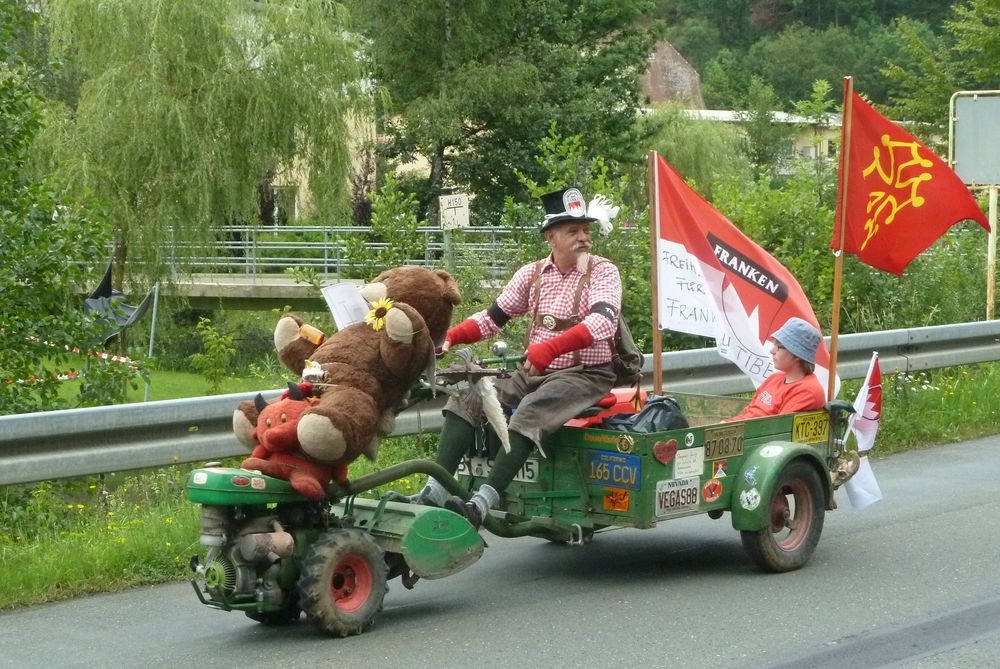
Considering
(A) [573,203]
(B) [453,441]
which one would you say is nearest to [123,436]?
(B) [453,441]

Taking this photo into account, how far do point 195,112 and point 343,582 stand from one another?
2354cm

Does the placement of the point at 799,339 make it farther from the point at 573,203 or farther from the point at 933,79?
the point at 933,79

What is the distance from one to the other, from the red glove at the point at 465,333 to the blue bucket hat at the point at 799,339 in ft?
5.14

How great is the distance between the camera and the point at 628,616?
6152mm

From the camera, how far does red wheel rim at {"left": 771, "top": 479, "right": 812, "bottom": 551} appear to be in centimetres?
714

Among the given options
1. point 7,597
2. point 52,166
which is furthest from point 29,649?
point 52,166

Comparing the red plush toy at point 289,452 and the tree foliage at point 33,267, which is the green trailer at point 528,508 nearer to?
the red plush toy at point 289,452

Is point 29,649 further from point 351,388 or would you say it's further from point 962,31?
point 962,31

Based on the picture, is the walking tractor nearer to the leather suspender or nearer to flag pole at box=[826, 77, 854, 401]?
flag pole at box=[826, 77, 854, 401]

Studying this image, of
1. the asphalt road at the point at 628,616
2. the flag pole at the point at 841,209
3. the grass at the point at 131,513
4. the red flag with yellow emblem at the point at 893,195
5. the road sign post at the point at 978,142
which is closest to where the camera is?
the asphalt road at the point at 628,616

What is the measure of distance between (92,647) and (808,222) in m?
10.1

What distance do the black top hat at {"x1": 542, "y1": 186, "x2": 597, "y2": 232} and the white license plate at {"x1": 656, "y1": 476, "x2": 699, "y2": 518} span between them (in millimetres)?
1349

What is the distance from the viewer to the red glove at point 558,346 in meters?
6.37

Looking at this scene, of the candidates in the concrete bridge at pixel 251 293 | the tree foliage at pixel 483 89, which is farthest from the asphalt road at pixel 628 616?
the tree foliage at pixel 483 89
